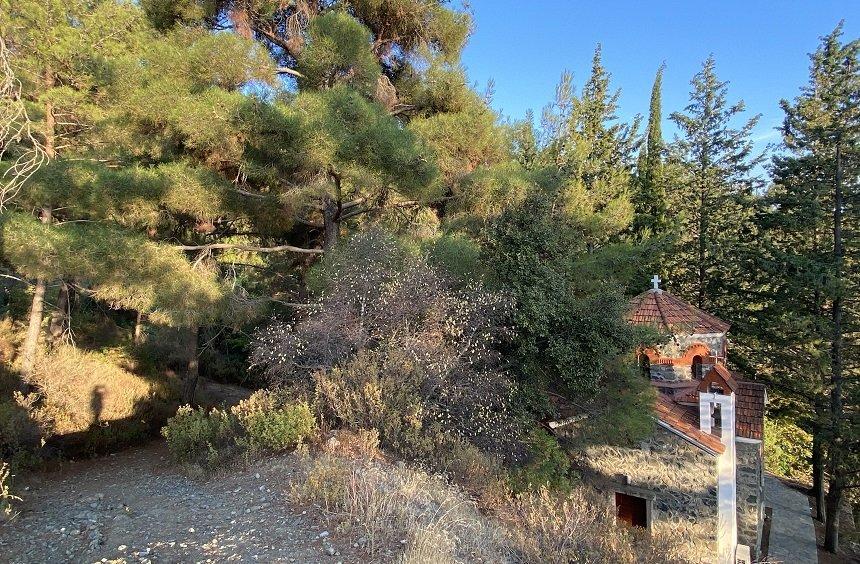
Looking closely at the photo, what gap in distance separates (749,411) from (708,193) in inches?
438

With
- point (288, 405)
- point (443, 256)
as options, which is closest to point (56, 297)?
point (288, 405)

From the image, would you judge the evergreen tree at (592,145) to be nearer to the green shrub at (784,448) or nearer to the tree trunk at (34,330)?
the green shrub at (784,448)

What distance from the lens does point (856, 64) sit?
13133 mm

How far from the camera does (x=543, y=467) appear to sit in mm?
7160

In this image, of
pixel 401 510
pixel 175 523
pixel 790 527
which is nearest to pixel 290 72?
pixel 175 523

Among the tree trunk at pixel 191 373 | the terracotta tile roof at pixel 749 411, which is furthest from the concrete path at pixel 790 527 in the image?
the tree trunk at pixel 191 373

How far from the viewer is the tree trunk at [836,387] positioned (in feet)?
42.1

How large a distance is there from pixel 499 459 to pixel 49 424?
25.4 ft

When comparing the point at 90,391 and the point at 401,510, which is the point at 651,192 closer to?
the point at 401,510

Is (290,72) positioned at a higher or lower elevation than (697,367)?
higher

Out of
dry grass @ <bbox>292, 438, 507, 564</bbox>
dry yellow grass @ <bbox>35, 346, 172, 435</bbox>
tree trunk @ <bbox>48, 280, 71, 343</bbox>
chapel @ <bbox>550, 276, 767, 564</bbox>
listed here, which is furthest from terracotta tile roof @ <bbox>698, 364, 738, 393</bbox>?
tree trunk @ <bbox>48, 280, 71, 343</bbox>

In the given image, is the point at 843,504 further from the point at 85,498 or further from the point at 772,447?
the point at 85,498

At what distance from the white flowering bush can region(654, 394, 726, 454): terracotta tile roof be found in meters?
2.96

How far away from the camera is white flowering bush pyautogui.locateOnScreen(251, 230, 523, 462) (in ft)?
19.9
